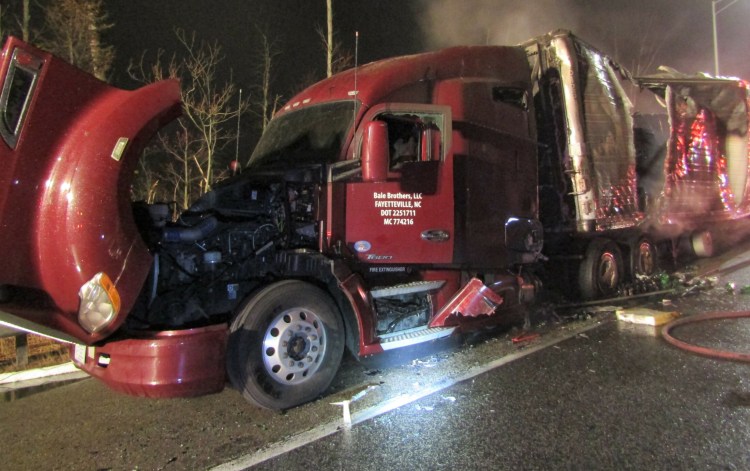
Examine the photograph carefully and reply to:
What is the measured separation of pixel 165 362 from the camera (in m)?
3.46

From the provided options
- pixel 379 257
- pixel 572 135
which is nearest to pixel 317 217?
pixel 379 257

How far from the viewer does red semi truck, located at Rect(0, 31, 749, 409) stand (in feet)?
10.5

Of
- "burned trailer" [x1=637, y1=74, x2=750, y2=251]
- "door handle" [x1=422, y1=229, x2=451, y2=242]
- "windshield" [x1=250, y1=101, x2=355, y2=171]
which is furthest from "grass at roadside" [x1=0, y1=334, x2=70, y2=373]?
"burned trailer" [x1=637, y1=74, x2=750, y2=251]

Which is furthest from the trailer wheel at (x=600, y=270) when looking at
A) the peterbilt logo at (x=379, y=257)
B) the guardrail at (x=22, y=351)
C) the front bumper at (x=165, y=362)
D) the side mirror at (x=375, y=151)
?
the guardrail at (x=22, y=351)

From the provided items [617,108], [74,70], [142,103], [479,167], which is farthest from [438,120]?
[617,108]

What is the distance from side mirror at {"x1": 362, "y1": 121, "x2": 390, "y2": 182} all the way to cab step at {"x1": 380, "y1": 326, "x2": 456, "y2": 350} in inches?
55.2

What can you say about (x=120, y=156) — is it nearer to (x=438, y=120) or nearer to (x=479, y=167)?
(x=438, y=120)

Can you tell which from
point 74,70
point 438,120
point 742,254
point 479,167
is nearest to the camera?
point 74,70

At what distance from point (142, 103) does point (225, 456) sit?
239cm

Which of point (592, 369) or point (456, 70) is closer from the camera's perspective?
point (592, 369)

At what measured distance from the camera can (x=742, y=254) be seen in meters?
11.1

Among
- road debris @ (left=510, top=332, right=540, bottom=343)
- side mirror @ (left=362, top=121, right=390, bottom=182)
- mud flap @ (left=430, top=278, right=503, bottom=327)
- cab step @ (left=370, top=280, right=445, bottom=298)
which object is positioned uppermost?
side mirror @ (left=362, top=121, right=390, bottom=182)

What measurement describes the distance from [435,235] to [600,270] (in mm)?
3839

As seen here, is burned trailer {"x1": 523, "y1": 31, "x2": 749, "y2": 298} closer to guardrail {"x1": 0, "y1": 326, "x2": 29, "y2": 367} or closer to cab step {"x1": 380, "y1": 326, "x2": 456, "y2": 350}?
cab step {"x1": 380, "y1": 326, "x2": 456, "y2": 350}
